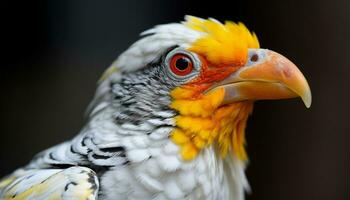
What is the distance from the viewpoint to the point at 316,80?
3387mm

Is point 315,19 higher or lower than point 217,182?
higher

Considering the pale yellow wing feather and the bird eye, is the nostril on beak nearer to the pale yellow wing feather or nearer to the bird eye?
the bird eye

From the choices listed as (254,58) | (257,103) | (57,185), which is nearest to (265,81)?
(254,58)

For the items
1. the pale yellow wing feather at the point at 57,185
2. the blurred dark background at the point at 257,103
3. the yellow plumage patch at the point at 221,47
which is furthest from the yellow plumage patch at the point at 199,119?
the blurred dark background at the point at 257,103

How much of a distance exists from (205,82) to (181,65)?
0.37 ft

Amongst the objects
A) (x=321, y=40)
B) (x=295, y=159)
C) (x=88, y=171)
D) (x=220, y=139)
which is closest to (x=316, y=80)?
(x=321, y=40)

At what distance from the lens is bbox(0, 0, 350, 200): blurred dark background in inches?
132

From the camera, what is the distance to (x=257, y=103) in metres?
3.87

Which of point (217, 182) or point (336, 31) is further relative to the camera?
point (336, 31)

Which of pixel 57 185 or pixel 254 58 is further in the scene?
pixel 254 58

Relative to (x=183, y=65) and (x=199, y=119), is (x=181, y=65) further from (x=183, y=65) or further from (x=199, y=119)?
(x=199, y=119)

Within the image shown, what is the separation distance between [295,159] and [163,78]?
183 centimetres

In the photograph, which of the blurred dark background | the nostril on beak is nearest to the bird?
the nostril on beak

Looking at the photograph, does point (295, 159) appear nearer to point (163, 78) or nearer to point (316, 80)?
point (316, 80)
